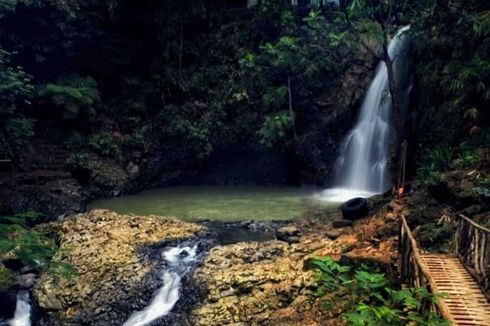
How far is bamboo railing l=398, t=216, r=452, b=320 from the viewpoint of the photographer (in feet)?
20.0

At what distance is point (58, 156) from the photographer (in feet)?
65.3

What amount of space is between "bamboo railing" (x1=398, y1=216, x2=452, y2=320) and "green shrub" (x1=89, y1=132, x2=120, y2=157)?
15.7m

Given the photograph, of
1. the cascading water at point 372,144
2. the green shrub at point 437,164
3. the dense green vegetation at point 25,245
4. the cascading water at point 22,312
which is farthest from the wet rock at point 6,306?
the cascading water at point 372,144

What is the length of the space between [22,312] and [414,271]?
938 cm

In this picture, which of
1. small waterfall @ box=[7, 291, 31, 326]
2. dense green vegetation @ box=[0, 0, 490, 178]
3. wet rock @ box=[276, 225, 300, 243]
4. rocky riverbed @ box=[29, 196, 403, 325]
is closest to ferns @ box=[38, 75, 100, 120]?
dense green vegetation @ box=[0, 0, 490, 178]

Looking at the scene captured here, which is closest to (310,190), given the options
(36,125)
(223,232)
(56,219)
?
(223,232)

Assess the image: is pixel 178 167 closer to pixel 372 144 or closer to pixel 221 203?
pixel 221 203

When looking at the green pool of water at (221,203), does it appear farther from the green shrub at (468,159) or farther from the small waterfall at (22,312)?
the small waterfall at (22,312)

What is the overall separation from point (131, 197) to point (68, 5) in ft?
30.4

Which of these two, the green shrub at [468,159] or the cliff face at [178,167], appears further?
the cliff face at [178,167]

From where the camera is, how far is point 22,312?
1083 centimetres

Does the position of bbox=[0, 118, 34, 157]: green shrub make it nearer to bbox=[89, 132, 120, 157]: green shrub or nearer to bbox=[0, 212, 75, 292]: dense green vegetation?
bbox=[89, 132, 120, 157]: green shrub

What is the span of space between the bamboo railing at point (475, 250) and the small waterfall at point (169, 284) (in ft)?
21.1

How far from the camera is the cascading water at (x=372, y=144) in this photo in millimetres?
18969
